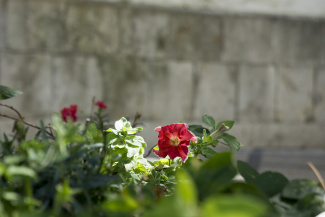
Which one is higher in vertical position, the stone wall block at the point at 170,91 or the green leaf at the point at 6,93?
the green leaf at the point at 6,93

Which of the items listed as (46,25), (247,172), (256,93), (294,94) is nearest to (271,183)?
(247,172)

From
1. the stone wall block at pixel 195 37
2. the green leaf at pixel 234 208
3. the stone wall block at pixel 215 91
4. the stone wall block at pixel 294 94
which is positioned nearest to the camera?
the green leaf at pixel 234 208

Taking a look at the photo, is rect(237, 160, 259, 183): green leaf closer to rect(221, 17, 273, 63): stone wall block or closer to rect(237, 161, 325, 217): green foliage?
rect(237, 161, 325, 217): green foliage

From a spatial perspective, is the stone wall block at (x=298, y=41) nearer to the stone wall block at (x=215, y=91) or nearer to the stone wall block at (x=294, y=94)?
the stone wall block at (x=294, y=94)

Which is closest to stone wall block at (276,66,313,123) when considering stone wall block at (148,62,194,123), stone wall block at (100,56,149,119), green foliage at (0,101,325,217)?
stone wall block at (148,62,194,123)

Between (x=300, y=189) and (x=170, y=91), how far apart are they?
4.88m

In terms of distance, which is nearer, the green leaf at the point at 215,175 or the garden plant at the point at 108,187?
the garden plant at the point at 108,187

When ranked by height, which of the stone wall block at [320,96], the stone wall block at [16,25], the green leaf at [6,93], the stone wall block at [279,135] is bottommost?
the stone wall block at [279,135]

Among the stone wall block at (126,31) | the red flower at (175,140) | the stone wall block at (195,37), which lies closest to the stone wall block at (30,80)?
the stone wall block at (126,31)

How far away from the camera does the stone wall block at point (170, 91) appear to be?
558 cm

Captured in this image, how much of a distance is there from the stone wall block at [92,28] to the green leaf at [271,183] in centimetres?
464

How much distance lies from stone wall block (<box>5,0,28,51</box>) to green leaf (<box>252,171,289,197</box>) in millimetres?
4619

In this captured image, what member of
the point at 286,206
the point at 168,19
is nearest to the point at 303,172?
the point at 168,19

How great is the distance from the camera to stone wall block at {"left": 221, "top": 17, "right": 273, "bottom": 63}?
19.2 ft
